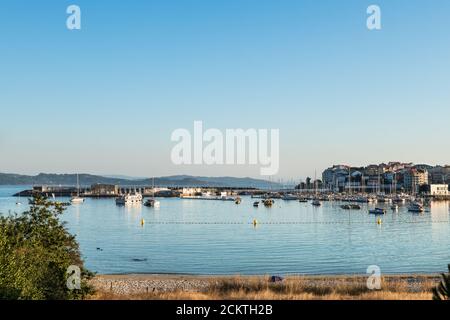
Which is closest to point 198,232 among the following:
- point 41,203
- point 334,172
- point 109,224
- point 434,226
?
point 109,224

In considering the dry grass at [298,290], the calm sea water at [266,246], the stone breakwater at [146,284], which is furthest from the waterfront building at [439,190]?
the stone breakwater at [146,284]

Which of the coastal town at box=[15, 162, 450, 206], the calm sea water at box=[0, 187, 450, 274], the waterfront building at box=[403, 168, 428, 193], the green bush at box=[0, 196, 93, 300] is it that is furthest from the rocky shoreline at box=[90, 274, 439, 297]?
the waterfront building at box=[403, 168, 428, 193]

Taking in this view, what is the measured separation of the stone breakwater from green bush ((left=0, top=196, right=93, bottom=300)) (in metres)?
3.87

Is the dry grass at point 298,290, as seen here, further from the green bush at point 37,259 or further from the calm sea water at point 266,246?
the calm sea water at point 266,246

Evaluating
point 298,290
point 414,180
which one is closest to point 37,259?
point 298,290

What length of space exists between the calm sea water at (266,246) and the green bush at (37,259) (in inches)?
581

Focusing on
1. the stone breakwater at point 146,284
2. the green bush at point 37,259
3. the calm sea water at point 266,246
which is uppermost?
the green bush at point 37,259

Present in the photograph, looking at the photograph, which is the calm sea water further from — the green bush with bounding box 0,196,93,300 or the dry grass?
the green bush with bounding box 0,196,93,300

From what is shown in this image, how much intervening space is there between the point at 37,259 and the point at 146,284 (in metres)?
11.5

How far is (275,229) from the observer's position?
62.1 m

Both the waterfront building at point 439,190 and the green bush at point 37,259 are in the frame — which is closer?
the green bush at point 37,259

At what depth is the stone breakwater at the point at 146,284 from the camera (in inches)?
976

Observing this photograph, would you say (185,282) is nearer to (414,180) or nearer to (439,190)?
(439,190)

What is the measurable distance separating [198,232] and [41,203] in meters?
39.6
